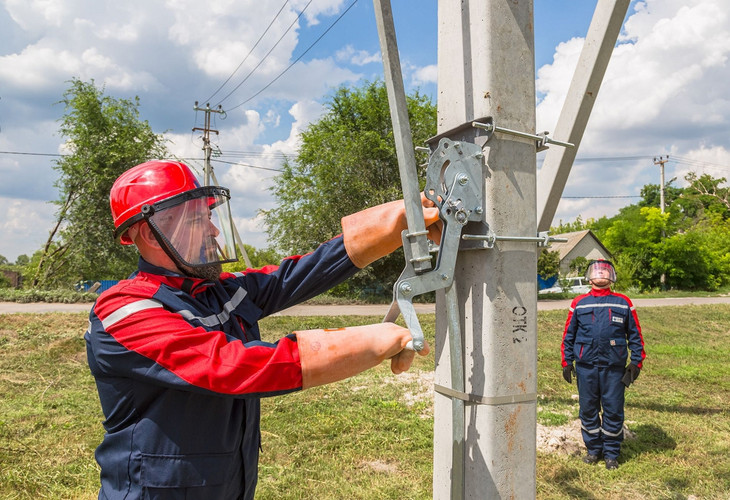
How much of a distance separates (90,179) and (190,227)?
2217 centimetres

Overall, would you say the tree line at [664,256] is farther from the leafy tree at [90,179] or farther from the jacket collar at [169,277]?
the jacket collar at [169,277]

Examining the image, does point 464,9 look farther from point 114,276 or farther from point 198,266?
point 114,276

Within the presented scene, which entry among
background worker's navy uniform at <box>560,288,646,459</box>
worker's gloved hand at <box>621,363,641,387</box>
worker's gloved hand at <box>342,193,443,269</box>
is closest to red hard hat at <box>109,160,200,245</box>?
worker's gloved hand at <box>342,193,443,269</box>

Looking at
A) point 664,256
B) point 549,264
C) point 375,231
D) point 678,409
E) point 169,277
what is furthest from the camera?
point 664,256

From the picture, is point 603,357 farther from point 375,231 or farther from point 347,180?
point 347,180

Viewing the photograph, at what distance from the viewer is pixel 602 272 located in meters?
5.53

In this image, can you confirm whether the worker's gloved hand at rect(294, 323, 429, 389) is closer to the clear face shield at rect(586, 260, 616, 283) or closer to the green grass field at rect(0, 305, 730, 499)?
the green grass field at rect(0, 305, 730, 499)

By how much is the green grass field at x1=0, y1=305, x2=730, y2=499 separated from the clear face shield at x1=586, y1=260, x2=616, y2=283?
1.66 m

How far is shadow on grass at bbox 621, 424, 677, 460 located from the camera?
5227 mm

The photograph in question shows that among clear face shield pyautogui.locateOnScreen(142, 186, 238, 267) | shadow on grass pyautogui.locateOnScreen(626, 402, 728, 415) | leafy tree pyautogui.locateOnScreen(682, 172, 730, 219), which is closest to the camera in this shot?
clear face shield pyautogui.locateOnScreen(142, 186, 238, 267)

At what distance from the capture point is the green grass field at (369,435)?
4.31 metres

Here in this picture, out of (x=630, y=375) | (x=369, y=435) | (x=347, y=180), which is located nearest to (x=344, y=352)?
(x=369, y=435)

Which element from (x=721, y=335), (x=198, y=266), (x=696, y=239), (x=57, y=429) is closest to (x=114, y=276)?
(x=57, y=429)

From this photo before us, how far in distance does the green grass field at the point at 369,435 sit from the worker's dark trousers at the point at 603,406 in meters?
0.21
